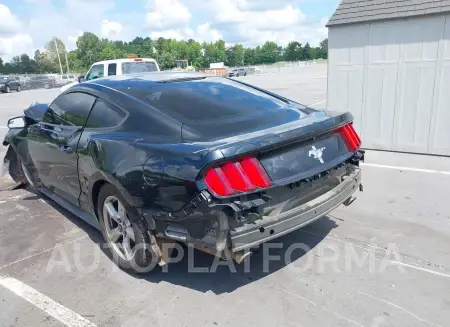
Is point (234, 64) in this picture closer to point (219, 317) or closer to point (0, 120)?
point (0, 120)

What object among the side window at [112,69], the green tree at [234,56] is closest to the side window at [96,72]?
the side window at [112,69]

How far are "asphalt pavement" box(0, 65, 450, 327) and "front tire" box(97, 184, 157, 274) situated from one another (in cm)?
15

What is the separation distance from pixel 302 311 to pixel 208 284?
0.79 meters

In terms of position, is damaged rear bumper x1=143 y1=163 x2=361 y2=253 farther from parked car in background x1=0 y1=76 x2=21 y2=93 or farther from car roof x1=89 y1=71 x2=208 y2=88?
parked car in background x1=0 y1=76 x2=21 y2=93

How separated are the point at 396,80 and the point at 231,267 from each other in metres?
4.80

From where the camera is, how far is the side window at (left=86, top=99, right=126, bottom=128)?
128 inches

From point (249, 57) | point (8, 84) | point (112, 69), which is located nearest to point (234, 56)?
point (249, 57)

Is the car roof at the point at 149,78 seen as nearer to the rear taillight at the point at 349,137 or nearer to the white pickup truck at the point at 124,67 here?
the rear taillight at the point at 349,137

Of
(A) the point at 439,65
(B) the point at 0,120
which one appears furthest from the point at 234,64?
(A) the point at 439,65

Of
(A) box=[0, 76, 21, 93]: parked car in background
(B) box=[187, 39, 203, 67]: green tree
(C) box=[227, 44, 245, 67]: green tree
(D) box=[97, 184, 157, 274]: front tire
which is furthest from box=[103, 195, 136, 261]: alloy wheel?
(C) box=[227, 44, 245, 67]: green tree

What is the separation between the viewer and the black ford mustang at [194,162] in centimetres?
251

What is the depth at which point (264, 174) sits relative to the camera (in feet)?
8.52

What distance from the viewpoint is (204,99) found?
11.3 ft

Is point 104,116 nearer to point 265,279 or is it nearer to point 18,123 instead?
point 265,279
